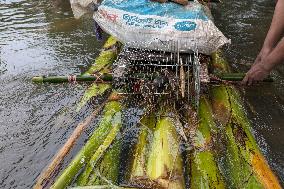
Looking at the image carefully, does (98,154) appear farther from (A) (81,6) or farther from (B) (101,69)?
(A) (81,6)

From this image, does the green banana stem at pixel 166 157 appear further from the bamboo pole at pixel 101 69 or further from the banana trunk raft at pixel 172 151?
the bamboo pole at pixel 101 69

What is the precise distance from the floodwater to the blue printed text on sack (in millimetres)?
1691

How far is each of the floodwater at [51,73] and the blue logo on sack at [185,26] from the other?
1.99 m

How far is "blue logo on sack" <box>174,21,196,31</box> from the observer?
564cm

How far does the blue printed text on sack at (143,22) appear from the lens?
19.1ft

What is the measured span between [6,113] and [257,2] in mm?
8870

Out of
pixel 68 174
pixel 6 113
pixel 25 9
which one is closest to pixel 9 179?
→ pixel 68 174

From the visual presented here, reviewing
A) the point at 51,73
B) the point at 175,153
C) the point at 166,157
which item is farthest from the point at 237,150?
the point at 51,73

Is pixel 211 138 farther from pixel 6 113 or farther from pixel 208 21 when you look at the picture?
pixel 6 113

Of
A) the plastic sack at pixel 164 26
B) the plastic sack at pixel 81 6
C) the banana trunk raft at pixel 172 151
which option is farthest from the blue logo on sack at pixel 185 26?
the plastic sack at pixel 81 6

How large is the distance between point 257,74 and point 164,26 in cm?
152

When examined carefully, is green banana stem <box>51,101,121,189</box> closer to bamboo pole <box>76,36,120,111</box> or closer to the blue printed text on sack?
bamboo pole <box>76,36,120,111</box>

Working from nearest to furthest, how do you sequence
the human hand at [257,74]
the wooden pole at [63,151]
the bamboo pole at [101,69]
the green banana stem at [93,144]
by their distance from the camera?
the green banana stem at [93,144] → the wooden pole at [63,151] → the human hand at [257,74] → the bamboo pole at [101,69]

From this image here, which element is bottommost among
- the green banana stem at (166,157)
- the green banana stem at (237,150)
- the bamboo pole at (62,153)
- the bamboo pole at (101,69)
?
the bamboo pole at (101,69)
